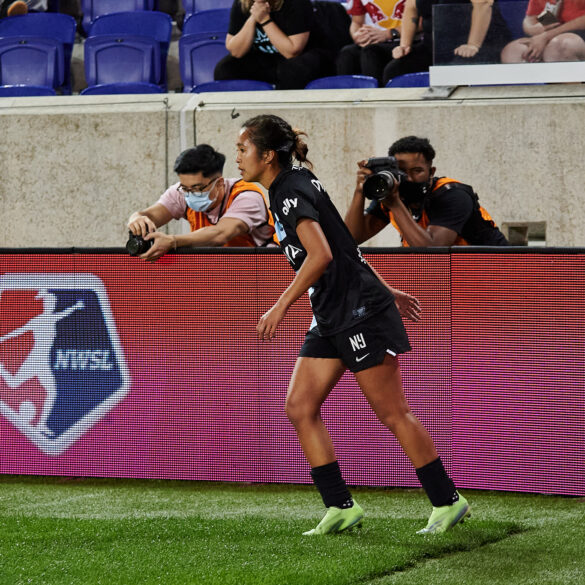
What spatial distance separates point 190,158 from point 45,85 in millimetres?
4907

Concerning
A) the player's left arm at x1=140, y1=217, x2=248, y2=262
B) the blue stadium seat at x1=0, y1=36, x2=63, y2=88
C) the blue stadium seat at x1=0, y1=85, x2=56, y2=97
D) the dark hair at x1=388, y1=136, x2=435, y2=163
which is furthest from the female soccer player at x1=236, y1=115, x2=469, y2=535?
the blue stadium seat at x1=0, y1=36, x2=63, y2=88

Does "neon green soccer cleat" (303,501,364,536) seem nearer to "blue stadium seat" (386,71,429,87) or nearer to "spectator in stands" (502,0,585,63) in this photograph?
"spectator in stands" (502,0,585,63)

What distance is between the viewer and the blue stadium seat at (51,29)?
1044 centimetres

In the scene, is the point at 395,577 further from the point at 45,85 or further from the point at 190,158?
the point at 45,85

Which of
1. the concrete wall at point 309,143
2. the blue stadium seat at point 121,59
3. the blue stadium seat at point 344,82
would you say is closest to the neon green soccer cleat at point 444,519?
the concrete wall at point 309,143

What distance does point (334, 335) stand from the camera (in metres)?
4.41

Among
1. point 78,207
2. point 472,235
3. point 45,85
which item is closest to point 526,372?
point 472,235

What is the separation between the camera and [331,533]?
178 inches

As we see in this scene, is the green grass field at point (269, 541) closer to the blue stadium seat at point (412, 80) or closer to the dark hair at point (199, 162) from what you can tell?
the dark hair at point (199, 162)

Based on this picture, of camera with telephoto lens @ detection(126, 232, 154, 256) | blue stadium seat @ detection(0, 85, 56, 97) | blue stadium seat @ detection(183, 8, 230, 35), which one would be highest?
blue stadium seat @ detection(183, 8, 230, 35)

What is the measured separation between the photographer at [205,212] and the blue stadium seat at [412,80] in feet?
8.55

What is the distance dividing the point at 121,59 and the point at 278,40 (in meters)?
2.19

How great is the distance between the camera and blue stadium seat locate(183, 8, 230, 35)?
396 inches

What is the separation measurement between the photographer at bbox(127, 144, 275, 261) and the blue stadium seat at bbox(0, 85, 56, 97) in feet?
12.3
